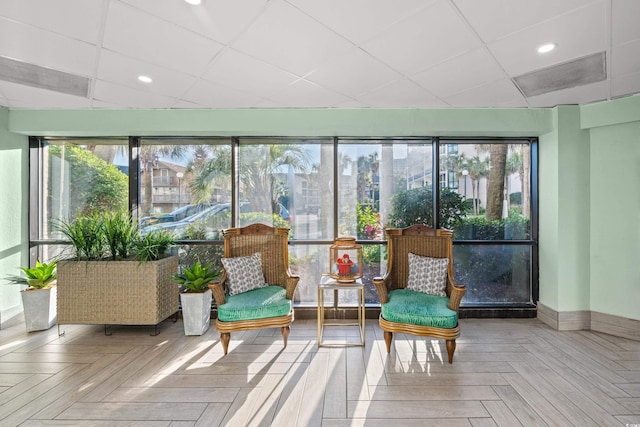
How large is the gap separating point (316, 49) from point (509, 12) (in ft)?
4.14

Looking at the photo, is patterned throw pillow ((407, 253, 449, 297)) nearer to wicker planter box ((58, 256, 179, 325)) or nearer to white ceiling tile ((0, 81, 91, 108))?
wicker planter box ((58, 256, 179, 325))

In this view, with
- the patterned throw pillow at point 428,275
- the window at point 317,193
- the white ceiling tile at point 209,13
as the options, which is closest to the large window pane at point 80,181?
the window at point 317,193

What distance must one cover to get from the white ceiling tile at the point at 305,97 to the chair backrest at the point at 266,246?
145 centimetres

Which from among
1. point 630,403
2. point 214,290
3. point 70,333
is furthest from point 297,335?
point 630,403

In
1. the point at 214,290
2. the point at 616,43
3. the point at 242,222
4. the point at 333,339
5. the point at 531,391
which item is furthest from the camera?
the point at 242,222

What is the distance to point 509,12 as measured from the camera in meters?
1.84

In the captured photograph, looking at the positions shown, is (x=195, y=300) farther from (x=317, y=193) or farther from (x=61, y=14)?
(x=61, y=14)

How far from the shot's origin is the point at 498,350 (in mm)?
2990

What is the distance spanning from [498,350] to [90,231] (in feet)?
14.8

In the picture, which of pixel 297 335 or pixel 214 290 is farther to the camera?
pixel 297 335

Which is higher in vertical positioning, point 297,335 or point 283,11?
point 283,11

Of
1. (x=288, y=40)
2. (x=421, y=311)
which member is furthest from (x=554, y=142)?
(x=288, y=40)

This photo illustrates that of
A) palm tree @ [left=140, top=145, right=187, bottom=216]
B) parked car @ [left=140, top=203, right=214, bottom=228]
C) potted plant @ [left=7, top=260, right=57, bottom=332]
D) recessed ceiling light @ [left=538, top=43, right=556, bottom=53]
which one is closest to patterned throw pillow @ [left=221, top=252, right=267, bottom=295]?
parked car @ [left=140, top=203, right=214, bottom=228]

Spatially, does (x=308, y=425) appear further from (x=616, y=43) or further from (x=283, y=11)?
(x=616, y=43)
